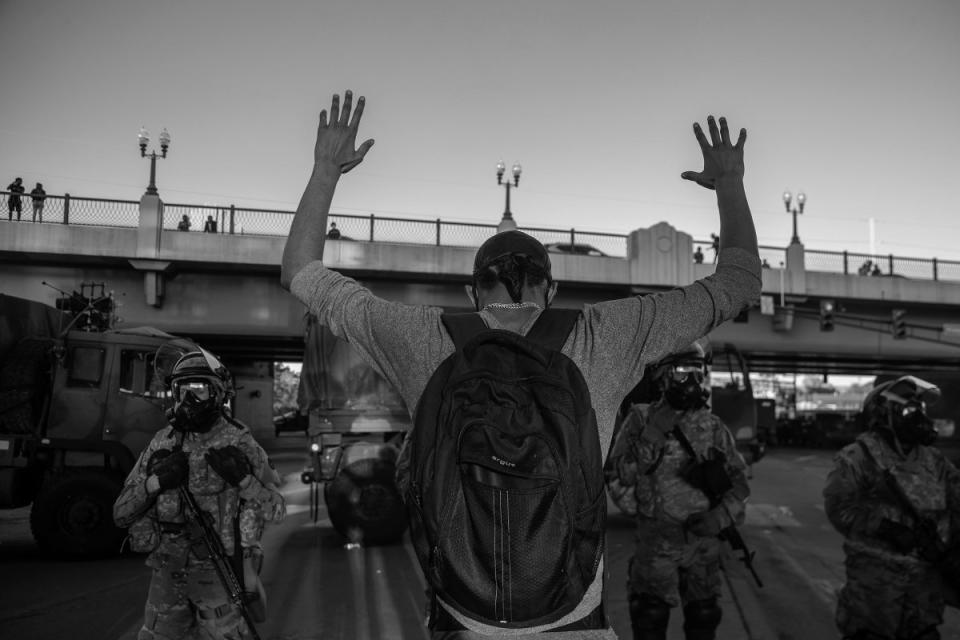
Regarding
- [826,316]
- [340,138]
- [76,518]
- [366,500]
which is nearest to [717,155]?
[340,138]

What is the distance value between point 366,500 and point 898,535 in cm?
670

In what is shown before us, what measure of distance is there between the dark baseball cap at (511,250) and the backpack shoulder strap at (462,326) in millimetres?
164

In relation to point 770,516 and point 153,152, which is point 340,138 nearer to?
point 770,516

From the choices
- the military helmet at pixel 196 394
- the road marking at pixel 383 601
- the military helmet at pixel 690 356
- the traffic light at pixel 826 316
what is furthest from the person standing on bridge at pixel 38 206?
the traffic light at pixel 826 316

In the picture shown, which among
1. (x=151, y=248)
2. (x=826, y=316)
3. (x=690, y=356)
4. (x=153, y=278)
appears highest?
(x=151, y=248)

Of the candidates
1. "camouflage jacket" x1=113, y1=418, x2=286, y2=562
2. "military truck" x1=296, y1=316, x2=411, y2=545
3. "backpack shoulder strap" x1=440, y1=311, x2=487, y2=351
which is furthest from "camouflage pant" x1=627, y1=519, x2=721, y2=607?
"military truck" x1=296, y1=316, x2=411, y2=545

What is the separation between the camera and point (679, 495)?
15.6 feet

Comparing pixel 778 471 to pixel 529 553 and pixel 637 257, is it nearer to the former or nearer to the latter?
pixel 637 257

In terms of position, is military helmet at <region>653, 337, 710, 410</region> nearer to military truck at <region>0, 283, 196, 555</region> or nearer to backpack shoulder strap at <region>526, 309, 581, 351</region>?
backpack shoulder strap at <region>526, 309, 581, 351</region>

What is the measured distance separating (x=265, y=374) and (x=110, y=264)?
21.8 meters

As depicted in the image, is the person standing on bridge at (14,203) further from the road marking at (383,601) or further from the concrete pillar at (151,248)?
the road marking at (383,601)

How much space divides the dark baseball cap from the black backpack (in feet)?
1.02

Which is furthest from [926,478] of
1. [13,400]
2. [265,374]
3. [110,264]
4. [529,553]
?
[265,374]

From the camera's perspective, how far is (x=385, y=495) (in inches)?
375
